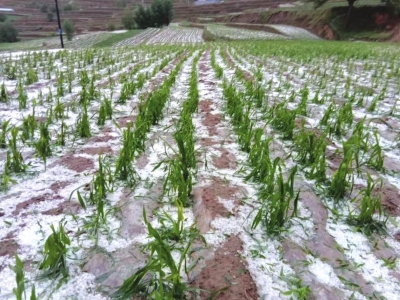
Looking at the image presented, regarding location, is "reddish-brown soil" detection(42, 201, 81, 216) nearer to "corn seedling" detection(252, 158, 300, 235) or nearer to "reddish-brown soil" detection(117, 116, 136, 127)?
"corn seedling" detection(252, 158, 300, 235)

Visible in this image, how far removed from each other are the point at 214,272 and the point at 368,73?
24.1 feet

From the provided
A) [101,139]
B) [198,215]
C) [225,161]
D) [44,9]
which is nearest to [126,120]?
[101,139]

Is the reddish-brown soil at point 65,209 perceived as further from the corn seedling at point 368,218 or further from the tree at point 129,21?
the tree at point 129,21

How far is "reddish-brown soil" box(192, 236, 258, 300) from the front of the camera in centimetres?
135

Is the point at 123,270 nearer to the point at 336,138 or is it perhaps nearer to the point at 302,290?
the point at 302,290

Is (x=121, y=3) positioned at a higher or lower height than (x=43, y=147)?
higher

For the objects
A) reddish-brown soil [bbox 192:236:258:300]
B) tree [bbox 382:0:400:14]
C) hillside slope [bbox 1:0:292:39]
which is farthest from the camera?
hillside slope [bbox 1:0:292:39]

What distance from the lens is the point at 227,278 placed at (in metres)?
1.43

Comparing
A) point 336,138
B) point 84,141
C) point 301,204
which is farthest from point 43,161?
point 336,138

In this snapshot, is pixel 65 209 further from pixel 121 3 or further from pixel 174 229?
pixel 121 3

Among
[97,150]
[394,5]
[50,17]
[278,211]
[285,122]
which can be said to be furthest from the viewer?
[50,17]

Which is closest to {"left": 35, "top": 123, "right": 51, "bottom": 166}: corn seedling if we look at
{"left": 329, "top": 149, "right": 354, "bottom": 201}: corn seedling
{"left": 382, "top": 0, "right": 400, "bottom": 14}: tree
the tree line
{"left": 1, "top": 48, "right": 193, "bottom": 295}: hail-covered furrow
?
{"left": 1, "top": 48, "right": 193, "bottom": 295}: hail-covered furrow

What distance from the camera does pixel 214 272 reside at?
1462 mm

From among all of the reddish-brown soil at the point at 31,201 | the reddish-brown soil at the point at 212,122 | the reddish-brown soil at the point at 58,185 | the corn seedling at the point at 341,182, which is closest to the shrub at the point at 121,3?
the reddish-brown soil at the point at 212,122
